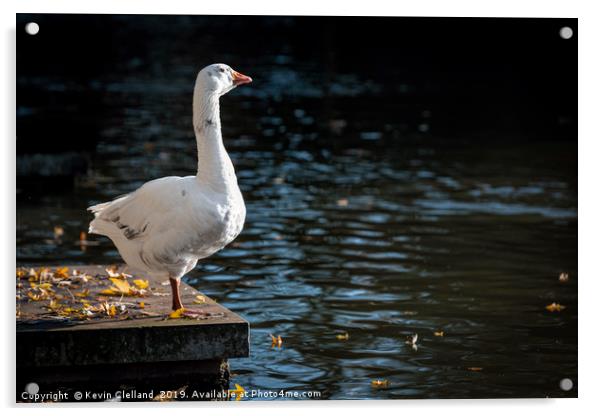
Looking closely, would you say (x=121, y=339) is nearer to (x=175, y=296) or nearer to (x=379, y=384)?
(x=175, y=296)

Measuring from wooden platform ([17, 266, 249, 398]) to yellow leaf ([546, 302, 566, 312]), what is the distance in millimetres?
2034

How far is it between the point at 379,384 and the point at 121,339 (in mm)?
1277

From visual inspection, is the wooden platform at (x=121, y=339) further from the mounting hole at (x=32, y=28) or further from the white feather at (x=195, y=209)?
the mounting hole at (x=32, y=28)

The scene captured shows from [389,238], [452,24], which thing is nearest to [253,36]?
[389,238]

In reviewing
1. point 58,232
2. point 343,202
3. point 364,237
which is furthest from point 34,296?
point 343,202

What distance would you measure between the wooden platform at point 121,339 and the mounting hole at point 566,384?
5.08 ft

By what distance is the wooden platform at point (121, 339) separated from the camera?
17.1 feet

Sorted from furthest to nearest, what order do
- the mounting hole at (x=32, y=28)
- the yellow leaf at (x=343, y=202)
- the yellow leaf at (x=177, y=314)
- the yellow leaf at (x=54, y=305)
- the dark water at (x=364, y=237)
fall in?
the yellow leaf at (x=343, y=202) → the dark water at (x=364, y=237) → the mounting hole at (x=32, y=28) → the yellow leaf at (x=54, y=305) → the yellow leaf at (x=177, y=314)

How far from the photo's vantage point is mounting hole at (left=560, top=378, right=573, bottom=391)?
5.66m

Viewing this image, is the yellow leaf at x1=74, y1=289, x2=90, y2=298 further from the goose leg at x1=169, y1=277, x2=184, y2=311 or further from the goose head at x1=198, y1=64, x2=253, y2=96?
the goose head at x1=198, y1=64, x2=253, y2=96

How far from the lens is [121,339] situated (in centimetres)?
524

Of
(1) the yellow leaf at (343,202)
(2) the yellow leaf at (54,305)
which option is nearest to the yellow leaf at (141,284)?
(2) the yellow leaf at (54,305)

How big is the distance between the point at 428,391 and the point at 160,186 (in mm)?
1597
